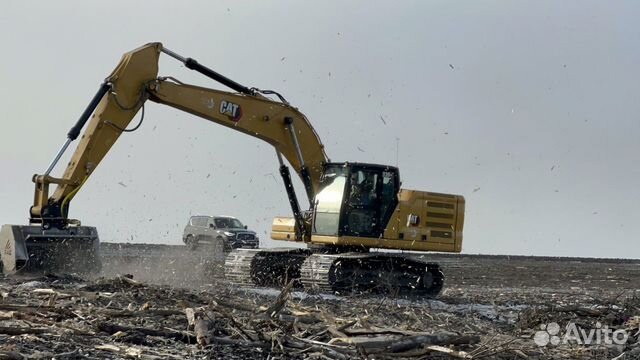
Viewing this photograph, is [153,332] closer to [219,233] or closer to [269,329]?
[269,329]

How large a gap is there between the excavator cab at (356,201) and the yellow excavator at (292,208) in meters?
0.02

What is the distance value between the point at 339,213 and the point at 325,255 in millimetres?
963

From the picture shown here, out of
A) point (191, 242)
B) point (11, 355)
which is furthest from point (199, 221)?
point (11, 355)

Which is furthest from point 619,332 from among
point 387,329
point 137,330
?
point 137,330

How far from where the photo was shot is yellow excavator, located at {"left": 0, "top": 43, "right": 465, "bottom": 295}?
652 inches

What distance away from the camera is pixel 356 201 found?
18.3 meters

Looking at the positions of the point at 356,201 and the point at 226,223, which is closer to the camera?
the point at 356,201

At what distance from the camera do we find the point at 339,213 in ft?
59.2

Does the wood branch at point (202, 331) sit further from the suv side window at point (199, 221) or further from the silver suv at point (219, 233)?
the suv side window at point (199, 221)

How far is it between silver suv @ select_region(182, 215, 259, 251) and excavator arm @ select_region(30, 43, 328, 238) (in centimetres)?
1796

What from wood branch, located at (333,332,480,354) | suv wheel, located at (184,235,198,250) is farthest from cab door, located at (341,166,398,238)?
suv wheel, located at (184,235,198,250)

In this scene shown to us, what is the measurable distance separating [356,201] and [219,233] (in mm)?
19484

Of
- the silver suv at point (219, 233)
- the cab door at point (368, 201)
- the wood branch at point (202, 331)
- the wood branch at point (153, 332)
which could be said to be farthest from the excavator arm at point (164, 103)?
the silver suv at point (219, 233)

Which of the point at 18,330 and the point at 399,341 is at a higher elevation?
the point at 399,341
